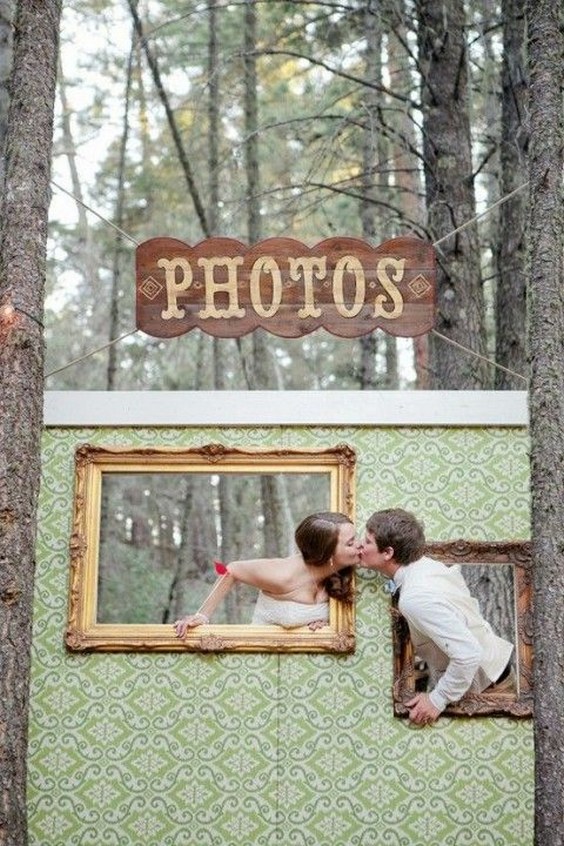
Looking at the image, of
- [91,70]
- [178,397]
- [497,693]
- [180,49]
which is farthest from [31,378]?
[91,70]

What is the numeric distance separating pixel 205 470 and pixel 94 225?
42.0ft

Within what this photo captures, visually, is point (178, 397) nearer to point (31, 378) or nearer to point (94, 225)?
point (31, 378)

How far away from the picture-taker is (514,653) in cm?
610

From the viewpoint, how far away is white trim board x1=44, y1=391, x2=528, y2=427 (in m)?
6.25

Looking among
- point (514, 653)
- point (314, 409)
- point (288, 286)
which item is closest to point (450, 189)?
point (288, 286)

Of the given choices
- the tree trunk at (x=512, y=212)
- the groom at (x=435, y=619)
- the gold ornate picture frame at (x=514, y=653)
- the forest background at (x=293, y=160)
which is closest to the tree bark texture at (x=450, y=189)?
the forest background at (x=293, y=160)

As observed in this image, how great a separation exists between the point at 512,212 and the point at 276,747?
532cm

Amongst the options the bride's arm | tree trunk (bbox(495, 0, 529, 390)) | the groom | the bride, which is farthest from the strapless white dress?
tree trunk (bbox(495, 0, 529, 390))

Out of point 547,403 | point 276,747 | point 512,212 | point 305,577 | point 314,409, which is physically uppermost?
point 512,212

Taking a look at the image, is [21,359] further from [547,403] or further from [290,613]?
[547,403]

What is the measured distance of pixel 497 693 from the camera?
237 inches

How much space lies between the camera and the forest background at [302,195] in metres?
5.04

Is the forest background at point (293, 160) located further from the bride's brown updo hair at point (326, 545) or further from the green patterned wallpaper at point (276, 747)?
the green patterned wallpaper at point (276, 747)

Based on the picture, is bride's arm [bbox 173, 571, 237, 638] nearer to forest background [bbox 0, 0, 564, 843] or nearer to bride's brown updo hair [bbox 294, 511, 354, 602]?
bride's brown updo hair [bbox 294, 511, 354, 602]
